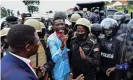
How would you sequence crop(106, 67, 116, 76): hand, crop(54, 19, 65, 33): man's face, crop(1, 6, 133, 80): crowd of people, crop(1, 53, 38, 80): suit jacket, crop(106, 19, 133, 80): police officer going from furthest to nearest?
crop(106, 67, 116, 76): hand
crop(106, 19, 133, 80): police officer
crop(54, 19, 65, 33): man's face
crop(1, 6, 133, 80): crowd of people
crop(1, 53, 38, 80): suit jacket

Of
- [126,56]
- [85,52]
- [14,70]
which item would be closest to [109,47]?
[126,56]

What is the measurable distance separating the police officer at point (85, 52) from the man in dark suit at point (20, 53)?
201cm

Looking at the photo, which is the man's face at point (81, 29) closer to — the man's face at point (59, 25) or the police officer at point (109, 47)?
the man's face at point (59, 25)

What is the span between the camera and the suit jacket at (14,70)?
7.03ft

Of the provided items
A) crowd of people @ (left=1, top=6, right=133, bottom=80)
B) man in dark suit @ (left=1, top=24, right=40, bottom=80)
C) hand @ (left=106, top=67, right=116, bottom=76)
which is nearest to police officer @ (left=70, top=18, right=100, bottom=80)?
crowd of people @ (left=1, top=6, right=133, bottom=80)

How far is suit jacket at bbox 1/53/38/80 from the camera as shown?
2.14 metres

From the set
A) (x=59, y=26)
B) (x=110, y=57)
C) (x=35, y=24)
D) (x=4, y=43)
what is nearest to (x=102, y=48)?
(x=110, y=57)

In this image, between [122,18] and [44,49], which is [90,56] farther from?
[122,18]

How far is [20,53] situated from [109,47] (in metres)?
2.57

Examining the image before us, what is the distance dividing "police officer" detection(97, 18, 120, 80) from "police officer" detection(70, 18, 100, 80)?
1.14 feet

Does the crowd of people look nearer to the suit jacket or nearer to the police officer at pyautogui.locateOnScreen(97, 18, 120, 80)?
the police officer at pyautogui.locateOnScreen(97, 18, 120, 80)

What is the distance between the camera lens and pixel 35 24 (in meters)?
4.11

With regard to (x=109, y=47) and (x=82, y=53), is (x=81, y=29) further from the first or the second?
(x=109, y=47)

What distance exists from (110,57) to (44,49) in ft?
3.96
